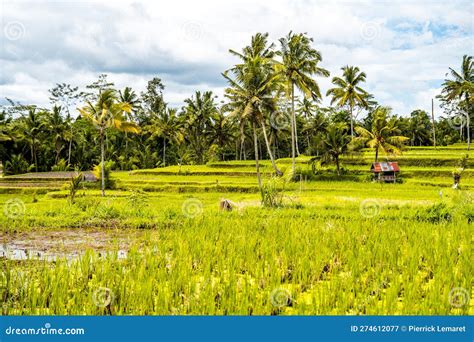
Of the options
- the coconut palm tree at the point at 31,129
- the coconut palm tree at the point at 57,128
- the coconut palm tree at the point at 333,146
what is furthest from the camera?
the coconut palm tree at the point at 57,128

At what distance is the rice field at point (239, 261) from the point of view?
4.83m

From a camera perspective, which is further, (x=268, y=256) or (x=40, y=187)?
(x=40, y=187)

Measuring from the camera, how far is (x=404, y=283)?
5.52 metres

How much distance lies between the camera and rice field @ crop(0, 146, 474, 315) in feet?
15.9

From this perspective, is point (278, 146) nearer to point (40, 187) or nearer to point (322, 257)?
point (40, 187)

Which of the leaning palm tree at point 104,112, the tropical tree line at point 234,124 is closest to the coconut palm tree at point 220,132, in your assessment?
the tropical tree line at point 234,124

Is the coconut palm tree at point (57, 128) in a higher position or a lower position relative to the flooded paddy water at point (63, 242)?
higher

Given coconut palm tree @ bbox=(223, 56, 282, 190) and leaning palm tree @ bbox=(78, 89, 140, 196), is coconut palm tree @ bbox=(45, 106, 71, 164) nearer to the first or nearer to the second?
leaning palm tree @ bbox=(78, 89, 140, 196)

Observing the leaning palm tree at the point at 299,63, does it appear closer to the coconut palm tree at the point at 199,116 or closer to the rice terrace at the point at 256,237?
the rice terrace at the point at 256,237

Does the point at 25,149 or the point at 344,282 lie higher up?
the point at 25,149

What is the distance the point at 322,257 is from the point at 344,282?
54.8 inches

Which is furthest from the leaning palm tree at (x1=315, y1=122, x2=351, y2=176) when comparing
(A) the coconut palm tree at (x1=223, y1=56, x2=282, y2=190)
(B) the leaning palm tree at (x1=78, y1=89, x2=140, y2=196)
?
(B) the leaning palm tree at (x1=78, y1=89, x2=140, y2=196)
